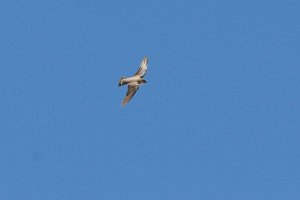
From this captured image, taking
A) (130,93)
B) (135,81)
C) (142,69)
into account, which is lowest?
(130,93)

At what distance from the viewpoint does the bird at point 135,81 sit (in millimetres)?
129750

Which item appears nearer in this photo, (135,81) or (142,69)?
(135,81)

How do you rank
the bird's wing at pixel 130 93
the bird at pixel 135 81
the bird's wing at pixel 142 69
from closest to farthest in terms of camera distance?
1. the bird at pixel 135 81
2. the bird's wing at pixel 142 69
3. the bird's wing at pixel 130 93

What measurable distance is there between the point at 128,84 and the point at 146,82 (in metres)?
2.59

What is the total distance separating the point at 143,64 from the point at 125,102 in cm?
616

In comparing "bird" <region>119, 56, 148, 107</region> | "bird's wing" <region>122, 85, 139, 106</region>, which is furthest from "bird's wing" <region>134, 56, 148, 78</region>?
"bird's wing" <region>122, 85, 139, 106</region>

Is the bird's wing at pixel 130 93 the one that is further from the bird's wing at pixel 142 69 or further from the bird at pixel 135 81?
the bird's wing at pixel 142 69

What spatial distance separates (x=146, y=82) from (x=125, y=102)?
482 centimetres

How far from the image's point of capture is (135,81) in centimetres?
13012

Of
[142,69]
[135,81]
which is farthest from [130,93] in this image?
[142,69]

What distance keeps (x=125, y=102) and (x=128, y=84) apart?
3.54m

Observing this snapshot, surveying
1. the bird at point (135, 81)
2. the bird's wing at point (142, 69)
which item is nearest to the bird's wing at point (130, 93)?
the bird at point (135, 81)

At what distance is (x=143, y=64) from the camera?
13162 cm

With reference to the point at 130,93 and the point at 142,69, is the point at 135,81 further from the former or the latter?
the point at 130,93
